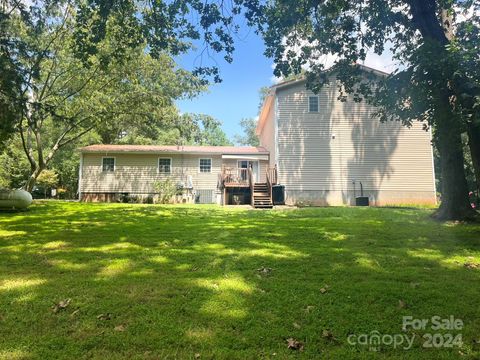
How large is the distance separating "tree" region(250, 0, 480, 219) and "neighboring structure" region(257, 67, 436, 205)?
781cm

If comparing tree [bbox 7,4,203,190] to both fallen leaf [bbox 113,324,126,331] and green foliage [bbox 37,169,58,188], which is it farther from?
fallen leaf [bbox 113,324,126,331]

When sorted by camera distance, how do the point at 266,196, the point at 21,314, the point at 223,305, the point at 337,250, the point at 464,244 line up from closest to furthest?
the point at 21,314 → the point at 223,305 → the point at 337,250 → the point at 464,244 → the point at 266,196

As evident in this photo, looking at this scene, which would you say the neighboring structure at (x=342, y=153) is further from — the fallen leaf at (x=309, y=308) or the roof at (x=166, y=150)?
the fallen leaf at (x=309, y=308)

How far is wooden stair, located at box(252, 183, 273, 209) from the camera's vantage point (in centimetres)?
1494

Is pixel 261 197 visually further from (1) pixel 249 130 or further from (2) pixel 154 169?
(1) pixel 249 130

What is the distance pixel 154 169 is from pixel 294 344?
63.4 feet

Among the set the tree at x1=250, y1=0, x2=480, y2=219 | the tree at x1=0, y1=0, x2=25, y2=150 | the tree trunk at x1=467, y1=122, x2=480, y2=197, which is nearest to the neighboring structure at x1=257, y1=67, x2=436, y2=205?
the tree at x1=250, y1=0, x2=480, y2=219

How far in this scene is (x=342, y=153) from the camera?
18.1 m

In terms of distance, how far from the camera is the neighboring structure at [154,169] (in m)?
20.7

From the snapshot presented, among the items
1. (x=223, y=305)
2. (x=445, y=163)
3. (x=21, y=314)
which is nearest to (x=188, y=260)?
(x=223, y=305)

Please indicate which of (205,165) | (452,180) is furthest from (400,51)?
(205,165)

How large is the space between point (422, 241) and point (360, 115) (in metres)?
13.2

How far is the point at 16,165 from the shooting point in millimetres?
28906

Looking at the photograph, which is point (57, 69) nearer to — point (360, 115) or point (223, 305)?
point (360, 115)
